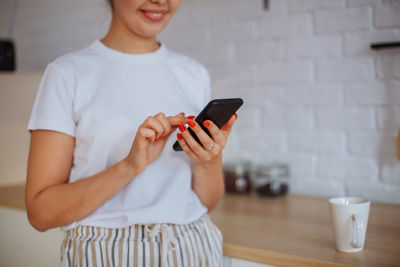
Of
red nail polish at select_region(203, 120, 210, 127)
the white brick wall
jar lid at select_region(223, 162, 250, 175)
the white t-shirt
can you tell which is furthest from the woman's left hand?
jar lid at select_region(223, 162, 250, 175)

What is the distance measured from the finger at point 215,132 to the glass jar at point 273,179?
630 mm

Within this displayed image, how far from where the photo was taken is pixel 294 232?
107 centimetres

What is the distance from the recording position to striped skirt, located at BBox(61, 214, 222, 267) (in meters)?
0.87

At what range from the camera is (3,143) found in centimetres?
175

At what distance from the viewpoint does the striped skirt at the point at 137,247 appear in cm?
87

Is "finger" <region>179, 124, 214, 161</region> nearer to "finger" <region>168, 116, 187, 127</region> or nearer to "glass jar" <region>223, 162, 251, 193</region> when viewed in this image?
"finger" <region>168, 116, 187, 127</region>

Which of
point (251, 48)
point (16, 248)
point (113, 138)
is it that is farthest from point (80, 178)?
point (251, 48)

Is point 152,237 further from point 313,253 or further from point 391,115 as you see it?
point 391,115

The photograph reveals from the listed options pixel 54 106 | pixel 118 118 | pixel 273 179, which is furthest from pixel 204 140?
pixel 273 179

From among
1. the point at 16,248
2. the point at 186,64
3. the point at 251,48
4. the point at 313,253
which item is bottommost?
the point at 16,248

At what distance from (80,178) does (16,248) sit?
69cm

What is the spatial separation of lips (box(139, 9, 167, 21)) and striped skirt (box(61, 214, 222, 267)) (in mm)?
445

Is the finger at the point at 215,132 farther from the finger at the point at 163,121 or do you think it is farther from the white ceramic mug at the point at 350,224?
the white ceramic mug at the point at 350,224

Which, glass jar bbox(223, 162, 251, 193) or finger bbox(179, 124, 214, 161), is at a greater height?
finger bbox(179, 124, 214, 161)
